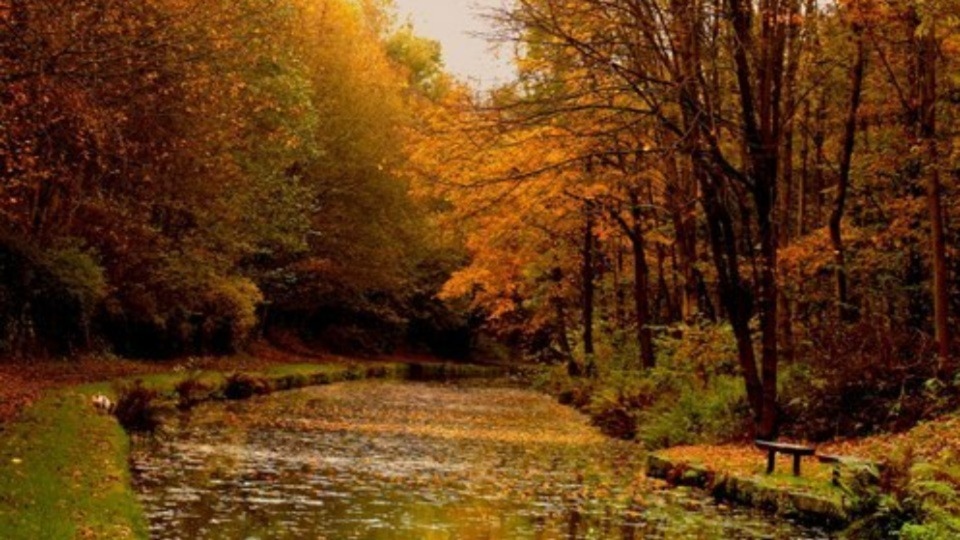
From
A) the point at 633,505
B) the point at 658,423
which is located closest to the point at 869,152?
the point at 658,423

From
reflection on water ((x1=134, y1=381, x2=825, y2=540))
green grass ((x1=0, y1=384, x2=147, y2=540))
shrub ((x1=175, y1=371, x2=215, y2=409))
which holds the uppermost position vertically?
shrub ((x1=175, y1=371, x2=215, y2=409))

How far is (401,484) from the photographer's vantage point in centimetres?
1628

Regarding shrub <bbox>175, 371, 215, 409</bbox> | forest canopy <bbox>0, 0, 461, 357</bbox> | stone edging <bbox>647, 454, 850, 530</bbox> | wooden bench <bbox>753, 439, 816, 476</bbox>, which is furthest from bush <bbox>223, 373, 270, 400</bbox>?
wooden bench <bbox>753, 439, 816, 476</bbox>

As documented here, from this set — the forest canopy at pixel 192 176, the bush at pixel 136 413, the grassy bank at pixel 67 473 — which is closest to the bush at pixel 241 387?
the forest canopy at pixel 192 176

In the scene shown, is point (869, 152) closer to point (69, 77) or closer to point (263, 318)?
point (69, 77)

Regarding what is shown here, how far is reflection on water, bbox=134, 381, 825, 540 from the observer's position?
12695 millimetres

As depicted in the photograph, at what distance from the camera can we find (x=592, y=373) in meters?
40.5

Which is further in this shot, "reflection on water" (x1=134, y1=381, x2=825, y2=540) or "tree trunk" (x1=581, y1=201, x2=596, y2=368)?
"tree trunk" (x1=581, y1=201, x2=596, y2=368)

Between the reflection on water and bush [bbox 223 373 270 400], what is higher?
bush [bbox 223 373 270 400]

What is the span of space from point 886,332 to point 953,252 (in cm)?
603

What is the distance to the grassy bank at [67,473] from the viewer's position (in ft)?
32.6

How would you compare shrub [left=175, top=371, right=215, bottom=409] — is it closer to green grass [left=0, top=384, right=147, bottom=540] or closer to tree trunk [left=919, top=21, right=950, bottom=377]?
green grass [left=0, top=384, right=147, bottom=540]

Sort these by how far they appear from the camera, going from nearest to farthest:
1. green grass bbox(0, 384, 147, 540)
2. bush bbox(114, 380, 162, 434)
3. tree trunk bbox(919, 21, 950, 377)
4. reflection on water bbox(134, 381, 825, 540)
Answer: green grass bbox(0, 384, 147, 540), reflection on water bbox(134, 381, 825, 540), tree trunk bbox(919, 21, 950, 377), bush bbox(114, 380, 162, 434)

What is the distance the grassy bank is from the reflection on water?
55 cm
